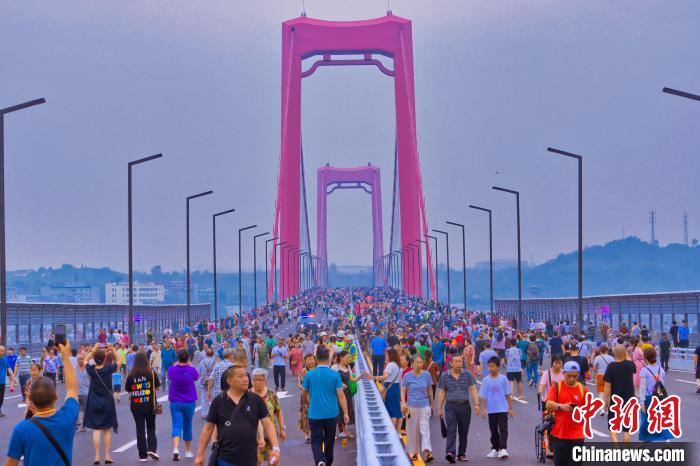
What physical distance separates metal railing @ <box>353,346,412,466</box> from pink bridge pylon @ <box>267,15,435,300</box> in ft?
290

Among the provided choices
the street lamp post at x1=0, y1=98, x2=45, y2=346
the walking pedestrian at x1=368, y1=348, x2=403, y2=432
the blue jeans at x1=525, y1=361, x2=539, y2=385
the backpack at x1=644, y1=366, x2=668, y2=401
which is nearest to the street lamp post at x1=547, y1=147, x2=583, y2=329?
the blue jeans at x1=525, y1=361, x2=539, y2=385

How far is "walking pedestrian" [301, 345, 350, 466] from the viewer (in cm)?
1197

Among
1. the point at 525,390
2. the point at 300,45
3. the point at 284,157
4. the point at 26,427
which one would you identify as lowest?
the point at 525,390

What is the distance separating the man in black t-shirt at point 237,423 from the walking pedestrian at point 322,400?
3.68 metres

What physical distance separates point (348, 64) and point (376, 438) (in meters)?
112

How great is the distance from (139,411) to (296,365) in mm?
14718

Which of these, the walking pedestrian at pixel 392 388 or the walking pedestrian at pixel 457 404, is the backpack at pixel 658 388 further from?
the walking pedestrian at pixel 392 388

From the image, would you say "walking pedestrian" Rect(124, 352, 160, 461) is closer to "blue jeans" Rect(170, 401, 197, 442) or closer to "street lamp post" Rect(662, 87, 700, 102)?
"blue jeans" Rect(170, 401, 197, 442)

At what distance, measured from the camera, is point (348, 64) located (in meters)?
122

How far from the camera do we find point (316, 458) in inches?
480

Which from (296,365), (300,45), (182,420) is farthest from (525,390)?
(300,45)

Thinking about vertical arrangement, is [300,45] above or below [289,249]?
above

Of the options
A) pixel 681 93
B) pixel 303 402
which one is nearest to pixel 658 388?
pixel 303 402

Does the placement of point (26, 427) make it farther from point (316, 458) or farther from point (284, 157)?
point (284, 157)
